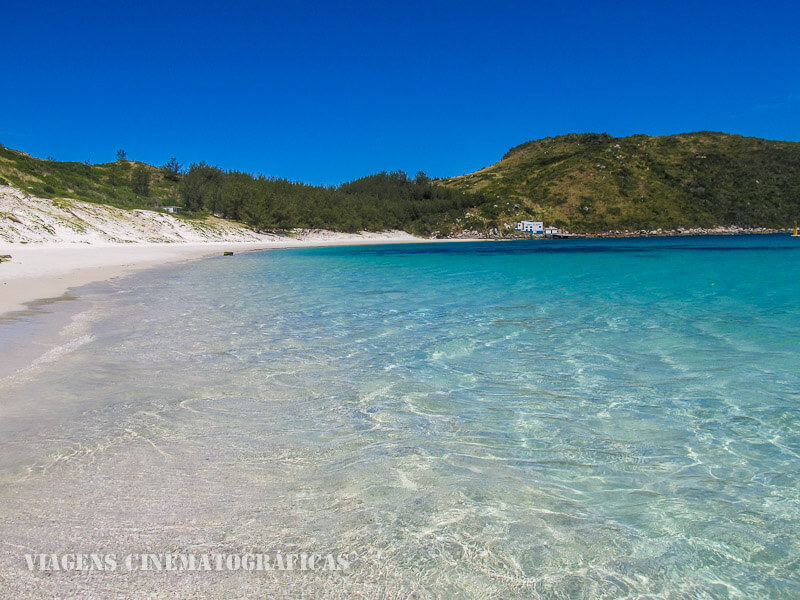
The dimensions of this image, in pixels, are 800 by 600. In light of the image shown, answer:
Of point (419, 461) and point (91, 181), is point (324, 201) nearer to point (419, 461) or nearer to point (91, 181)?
point (91, 181)

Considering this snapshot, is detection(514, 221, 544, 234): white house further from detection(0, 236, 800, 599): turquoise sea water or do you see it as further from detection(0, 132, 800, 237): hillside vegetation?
detection(0, 236, 800, 599): turquoise sea water

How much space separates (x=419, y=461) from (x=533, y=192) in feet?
431

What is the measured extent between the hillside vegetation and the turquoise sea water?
64.1 m

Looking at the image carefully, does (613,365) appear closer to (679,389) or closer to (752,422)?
(679,389)

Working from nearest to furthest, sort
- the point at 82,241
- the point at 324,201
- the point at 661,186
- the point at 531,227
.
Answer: the point at 82,241, the point at 324,201, the point at 531,227, the point at 661,186

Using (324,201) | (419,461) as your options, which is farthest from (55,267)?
(324,201)

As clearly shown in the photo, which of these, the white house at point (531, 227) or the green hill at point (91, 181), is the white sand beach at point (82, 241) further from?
the white house at point (531, 227)

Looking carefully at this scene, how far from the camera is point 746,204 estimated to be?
11512 cm

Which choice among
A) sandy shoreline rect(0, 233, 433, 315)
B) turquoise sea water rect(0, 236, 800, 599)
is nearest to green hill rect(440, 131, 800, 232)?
sandy shoreline rect(0, 233, 433, 315)

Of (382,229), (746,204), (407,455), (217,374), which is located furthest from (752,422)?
(746,204)

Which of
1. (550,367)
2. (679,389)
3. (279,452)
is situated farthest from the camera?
(550,367)

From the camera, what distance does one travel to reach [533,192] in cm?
12862

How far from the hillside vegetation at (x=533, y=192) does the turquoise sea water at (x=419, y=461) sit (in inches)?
2524

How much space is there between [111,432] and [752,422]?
6.66 m
